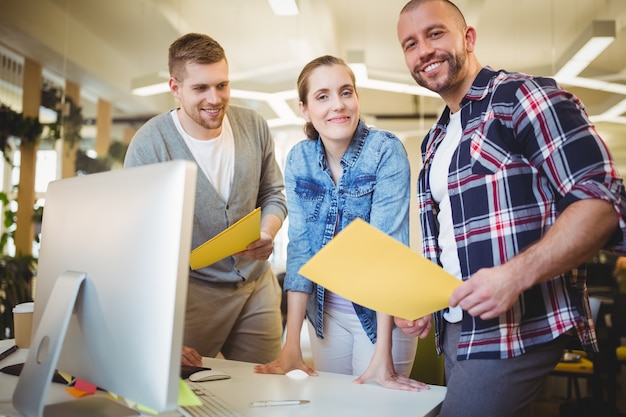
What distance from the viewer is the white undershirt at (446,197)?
1.30 m

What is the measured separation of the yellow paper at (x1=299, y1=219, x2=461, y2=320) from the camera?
91 centimetres

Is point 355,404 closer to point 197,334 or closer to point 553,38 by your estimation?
point 197,334

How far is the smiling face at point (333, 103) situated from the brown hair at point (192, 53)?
0.38 m

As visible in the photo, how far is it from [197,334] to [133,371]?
3.29 ft

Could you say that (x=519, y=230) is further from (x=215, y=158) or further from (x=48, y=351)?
(x=215, y=158)

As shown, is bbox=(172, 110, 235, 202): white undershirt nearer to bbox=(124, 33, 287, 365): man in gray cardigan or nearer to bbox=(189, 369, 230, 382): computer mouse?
bbox=(124, 33, 287, 365): man in gray cardigan

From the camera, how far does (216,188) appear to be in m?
1.88

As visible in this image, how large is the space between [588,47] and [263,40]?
273 cm

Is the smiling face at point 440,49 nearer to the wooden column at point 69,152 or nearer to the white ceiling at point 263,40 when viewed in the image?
the white ceiling at point 263,40

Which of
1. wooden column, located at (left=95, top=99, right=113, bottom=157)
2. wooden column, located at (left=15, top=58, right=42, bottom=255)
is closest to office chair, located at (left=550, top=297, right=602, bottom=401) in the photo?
wooden column, located at (left=95, top=99, right=113, bottom=157)

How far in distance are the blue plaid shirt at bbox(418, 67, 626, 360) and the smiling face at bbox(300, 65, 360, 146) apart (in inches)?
18.7

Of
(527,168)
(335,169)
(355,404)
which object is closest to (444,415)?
(355,404)

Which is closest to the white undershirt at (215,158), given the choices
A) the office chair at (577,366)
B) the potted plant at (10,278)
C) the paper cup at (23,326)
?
the paper cup at (23,326)

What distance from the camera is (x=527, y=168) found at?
3.74ft
